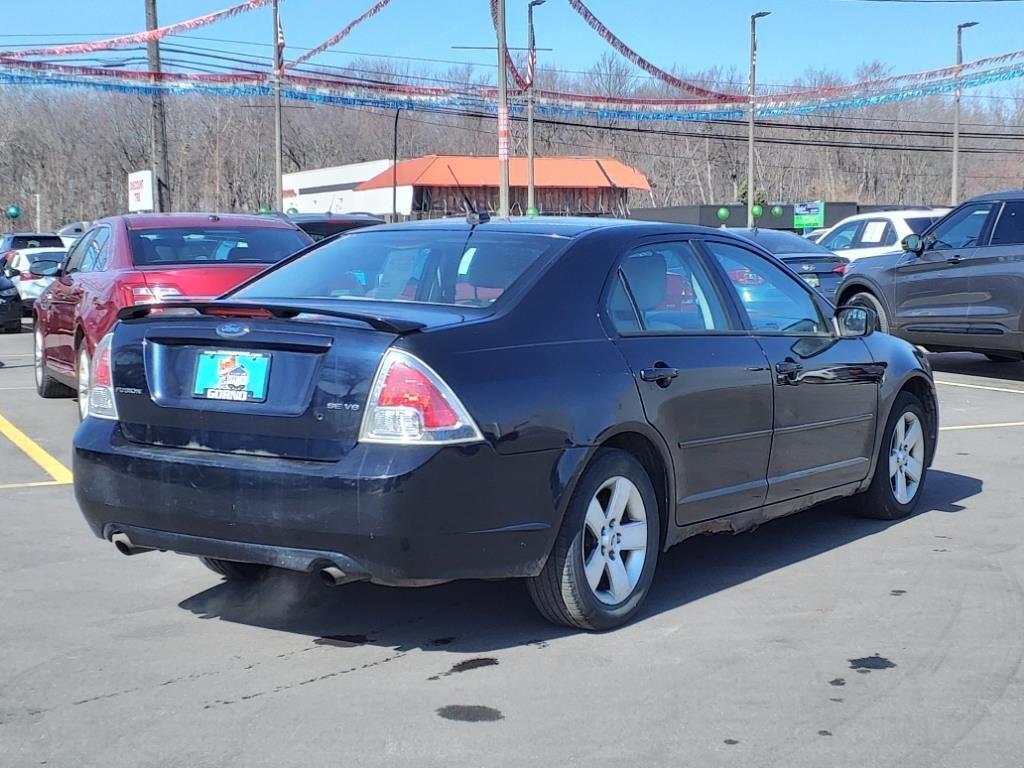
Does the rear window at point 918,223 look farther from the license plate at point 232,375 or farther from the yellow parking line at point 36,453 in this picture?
Result: the license plate at point 232,375

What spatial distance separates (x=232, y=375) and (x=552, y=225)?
63.4 inches

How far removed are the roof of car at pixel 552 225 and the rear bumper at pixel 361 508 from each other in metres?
1.14

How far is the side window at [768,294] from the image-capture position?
19.7 ft

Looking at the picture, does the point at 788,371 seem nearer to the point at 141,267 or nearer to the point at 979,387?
the point at 141,267

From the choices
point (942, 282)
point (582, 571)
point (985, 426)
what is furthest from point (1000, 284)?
point (582, 571)

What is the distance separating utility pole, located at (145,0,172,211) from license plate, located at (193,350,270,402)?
2412cm

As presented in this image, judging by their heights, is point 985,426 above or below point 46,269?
below

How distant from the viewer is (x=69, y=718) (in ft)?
13.4

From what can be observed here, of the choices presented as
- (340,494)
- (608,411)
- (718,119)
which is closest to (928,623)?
(608,411)

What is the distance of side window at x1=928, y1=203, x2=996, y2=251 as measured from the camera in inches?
537

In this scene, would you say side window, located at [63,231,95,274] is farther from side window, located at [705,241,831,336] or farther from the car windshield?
the car windshield

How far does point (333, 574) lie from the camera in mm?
4449

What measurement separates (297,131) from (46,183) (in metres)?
20.2

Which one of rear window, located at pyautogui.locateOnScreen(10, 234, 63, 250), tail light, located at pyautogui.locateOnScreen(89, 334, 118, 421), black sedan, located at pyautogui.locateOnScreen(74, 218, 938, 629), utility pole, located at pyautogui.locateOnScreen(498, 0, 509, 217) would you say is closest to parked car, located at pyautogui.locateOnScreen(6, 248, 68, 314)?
rear window, located at pyautogui.locateOnScreen(10, 234, 63, 250)
